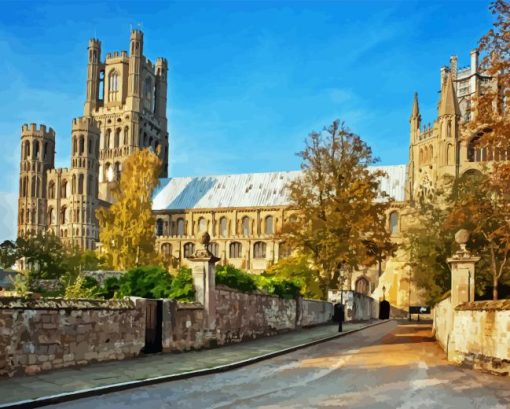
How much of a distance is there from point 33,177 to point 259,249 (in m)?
53.8

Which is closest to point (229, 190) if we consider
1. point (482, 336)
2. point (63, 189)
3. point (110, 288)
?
point (63, 189)

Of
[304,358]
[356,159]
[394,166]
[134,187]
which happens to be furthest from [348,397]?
[394,166]

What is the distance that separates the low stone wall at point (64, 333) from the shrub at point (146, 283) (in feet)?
9.32

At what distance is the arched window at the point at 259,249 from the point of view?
98.7 meters

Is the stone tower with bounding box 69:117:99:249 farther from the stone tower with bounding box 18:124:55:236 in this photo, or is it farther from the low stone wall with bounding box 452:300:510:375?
the low stone wall with bounding box 452:300:510:375

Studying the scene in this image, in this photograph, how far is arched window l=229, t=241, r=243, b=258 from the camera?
330ft

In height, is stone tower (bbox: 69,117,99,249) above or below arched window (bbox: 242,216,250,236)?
above

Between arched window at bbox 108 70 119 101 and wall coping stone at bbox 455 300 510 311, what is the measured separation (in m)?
119

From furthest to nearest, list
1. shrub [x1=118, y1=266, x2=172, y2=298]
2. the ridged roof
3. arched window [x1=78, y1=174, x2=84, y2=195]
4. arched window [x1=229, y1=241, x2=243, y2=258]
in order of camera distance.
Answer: arched window [x1=78, y1=174, x2=84, y2=195], arched window [x1=229, y1=241, x2=243, y2=258], the ridged roof, shrub [x1=118, y1=266, x2=172, y2=298]

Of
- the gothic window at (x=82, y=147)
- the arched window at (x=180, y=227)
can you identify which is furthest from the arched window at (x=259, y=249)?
the gothic window at (x=82, y=147)

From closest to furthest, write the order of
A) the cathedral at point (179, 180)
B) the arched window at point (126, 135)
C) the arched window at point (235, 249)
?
the cathedral at point (179, 180) → the arched window at point (235, 249) → the arched window at point (126, 135)

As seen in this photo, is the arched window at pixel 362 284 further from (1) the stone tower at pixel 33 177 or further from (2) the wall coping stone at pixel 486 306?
(2) the wall coping stone at pixel 486 306

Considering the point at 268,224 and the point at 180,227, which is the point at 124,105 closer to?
the point at 180,227

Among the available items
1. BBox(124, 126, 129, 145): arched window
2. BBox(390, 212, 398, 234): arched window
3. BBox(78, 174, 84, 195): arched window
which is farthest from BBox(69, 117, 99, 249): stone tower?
BBox(390, 212, 398, 234): arched window
